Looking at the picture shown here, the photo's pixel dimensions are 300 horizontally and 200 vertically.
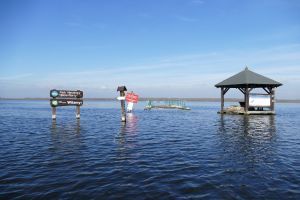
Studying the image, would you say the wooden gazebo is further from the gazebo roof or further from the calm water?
the calm water

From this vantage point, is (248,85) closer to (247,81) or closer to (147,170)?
(247,81)

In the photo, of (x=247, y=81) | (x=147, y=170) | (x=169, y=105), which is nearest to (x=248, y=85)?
(x=247, y=81)

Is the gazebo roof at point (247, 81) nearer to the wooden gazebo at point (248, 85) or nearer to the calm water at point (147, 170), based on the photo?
the wooden gazebo at point (248, 85)

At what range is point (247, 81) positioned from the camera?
3600 cm

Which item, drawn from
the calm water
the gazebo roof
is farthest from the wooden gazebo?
the calm water

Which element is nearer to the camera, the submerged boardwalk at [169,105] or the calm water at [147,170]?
the calm water at [147,170]

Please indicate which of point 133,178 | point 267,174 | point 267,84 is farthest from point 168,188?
point 267,84

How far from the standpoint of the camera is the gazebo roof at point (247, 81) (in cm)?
3619

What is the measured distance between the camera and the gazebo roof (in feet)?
119

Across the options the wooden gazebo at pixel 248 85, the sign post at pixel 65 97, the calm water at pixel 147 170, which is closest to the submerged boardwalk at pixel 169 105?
the wooden gazebo at pixel 248 85

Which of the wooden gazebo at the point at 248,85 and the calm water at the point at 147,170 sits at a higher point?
the wooden gazebo at the point at 248,85

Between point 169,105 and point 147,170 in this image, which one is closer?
point 147,170

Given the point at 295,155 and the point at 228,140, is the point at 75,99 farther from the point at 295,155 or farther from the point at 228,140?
the point at 295,155

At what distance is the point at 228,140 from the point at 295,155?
4464mm
